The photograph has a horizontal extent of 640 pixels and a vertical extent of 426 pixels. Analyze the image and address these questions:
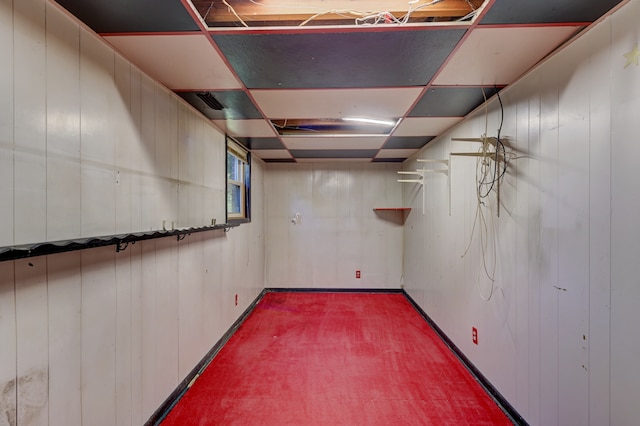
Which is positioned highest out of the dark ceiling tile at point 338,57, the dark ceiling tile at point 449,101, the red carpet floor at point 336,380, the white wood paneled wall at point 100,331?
the dark ceiling tile at point 449,101

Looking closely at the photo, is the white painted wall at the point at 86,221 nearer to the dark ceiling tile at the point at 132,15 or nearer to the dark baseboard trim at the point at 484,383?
the dark ceiling tile at the point at 132,15

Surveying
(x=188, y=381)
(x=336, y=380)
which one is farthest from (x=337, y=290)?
(x=188, y=381)

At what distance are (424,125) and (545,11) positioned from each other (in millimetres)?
1518

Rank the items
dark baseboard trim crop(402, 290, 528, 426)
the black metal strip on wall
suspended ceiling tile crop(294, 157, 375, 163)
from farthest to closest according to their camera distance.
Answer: suspended ceiling tile crop(294, 157, 375, 163) → dark baseboard trim crop(402, 290, 528, 426) → the black metal strip on wall

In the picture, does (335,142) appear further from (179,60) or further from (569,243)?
(569,243)

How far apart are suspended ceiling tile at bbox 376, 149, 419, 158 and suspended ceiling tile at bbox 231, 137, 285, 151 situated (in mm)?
1421

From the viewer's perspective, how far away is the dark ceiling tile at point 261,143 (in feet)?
10.3

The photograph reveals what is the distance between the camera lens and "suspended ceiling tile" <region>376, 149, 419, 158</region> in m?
3.73

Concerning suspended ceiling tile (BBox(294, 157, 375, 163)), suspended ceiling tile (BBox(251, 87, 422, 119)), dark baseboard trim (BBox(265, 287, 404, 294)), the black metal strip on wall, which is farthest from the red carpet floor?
suspended ceiling tile (BBox(294, 157, 375, 163))

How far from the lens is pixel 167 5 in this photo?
1.06 meters

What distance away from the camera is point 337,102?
79.9 inches

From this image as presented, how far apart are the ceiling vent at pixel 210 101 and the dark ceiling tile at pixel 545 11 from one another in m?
1.69

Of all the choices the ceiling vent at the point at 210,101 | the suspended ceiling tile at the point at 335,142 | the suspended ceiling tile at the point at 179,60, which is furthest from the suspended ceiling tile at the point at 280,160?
the suspended ceiling tile at the point at 179,60

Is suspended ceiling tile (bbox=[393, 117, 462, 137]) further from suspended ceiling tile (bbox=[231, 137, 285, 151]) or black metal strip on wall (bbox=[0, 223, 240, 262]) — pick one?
black metal strip on wall (bbox=[0, 223, 240, 262])
